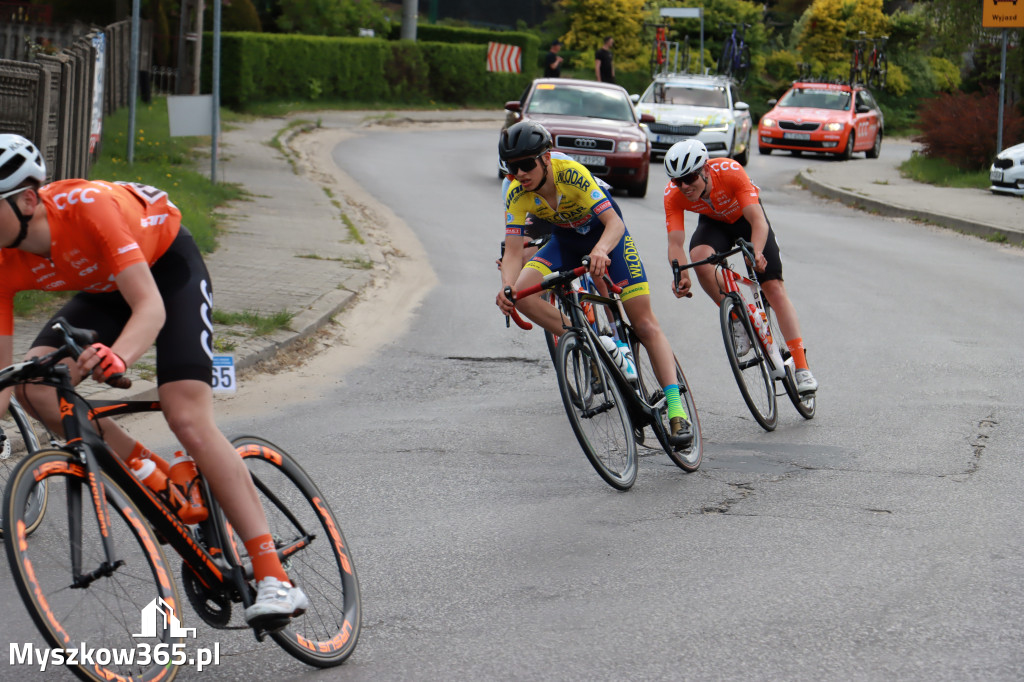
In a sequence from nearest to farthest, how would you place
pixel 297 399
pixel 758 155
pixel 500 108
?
pixel 297 399, pixel 758 155, pixel 500 108

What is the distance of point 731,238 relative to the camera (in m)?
8.03

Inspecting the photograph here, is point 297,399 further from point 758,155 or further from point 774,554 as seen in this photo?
point 758,155

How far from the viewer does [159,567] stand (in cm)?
366

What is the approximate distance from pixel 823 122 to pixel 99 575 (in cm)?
2857

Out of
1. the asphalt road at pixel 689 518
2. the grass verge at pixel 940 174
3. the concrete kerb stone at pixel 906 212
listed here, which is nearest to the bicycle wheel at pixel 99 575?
the asphalt road at pixel 689 518

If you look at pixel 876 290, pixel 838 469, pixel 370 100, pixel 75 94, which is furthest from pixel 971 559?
pixel 370 100

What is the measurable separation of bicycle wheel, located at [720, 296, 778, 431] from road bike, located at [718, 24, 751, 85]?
35984 mm

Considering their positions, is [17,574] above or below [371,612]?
above

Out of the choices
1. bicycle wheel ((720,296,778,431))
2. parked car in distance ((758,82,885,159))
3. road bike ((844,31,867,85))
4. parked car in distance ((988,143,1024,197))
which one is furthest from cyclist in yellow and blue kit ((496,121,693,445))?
road bike ((844,31,867,85))

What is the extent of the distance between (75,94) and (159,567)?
1078cm

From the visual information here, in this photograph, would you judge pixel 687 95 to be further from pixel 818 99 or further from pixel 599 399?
pixel 599 399

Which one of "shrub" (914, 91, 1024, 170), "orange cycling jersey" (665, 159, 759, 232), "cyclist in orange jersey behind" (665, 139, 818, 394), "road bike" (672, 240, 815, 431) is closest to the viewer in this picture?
"cyclist in orange jersey behind" (665, 139, 818, 394)

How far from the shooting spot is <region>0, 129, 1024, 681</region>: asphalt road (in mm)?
4242

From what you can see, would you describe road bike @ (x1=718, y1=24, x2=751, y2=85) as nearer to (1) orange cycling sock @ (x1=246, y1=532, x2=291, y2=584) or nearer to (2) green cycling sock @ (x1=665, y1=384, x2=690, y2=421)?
(2) green cycling sock @ (x1=665, y1=384, x2=690, y2=421)
